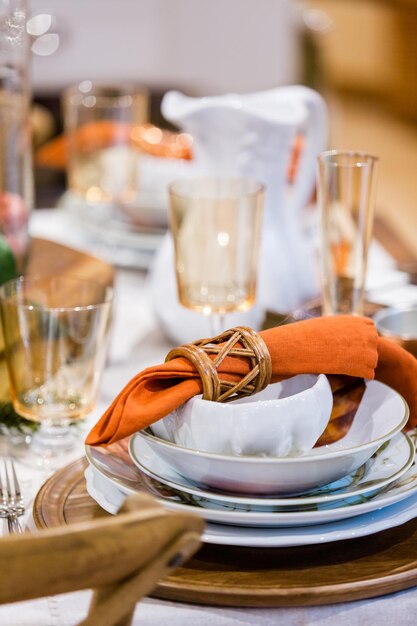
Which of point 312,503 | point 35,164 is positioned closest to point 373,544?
point 312,503

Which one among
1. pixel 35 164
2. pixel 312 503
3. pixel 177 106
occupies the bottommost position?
pixel 35 164

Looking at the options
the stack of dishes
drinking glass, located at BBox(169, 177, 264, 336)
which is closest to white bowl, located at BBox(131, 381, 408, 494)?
the stack of dishes

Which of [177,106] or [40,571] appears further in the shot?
[177,106]

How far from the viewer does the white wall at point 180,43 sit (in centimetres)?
473

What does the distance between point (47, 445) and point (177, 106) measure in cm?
41

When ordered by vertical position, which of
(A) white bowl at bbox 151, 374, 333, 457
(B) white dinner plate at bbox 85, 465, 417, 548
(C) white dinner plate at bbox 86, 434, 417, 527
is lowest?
(B) white dinner plate at bbox 85, 465, 417, 548

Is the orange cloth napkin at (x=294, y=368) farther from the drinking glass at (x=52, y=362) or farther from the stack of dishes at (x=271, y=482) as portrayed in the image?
the drinking glass at (x=52, y=362)

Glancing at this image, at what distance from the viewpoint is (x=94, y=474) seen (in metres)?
0.74

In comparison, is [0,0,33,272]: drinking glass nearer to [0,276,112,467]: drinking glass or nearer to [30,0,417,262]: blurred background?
[0,276,112,467]: drinking glass

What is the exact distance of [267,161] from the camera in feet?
3.76

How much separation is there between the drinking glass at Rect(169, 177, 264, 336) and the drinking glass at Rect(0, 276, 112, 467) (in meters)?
0.10

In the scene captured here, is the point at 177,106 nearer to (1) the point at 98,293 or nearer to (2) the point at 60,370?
(1) the point at 98,293

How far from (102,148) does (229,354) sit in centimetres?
85

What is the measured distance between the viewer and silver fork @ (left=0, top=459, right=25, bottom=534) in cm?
72
